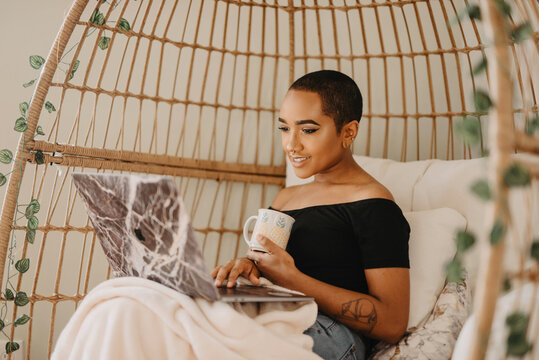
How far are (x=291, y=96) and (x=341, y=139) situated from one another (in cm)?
16

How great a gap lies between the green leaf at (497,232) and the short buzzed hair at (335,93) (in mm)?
703

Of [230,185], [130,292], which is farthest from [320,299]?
[230,185]

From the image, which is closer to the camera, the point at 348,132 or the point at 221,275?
the point at 221,275

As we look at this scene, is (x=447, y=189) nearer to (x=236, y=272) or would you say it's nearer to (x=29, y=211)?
(x=236, y=272)

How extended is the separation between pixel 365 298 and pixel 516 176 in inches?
21.8

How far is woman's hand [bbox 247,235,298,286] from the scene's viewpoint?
Result: 3.37 feet

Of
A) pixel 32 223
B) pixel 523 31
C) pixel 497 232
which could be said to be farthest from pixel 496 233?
pixel 32 223

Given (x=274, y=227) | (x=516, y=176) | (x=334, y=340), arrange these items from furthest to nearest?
(x=274, y=227)
(x=334, y=340)
(x=516, y=176)

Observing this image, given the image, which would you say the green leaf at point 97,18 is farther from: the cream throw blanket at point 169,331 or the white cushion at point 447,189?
the cream throw blanket at point 169,331

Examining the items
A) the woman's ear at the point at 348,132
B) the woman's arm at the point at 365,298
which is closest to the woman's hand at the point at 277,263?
the woman's arm at the point at 365,298

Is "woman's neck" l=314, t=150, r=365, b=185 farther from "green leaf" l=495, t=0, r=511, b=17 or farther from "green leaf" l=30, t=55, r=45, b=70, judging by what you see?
"green leaf" l=30, t=55, r=45, b=70

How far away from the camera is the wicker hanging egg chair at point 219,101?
1611mm

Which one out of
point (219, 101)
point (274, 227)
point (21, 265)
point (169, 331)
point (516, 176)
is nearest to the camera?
point (516, 176)

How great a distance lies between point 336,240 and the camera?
1.15m
